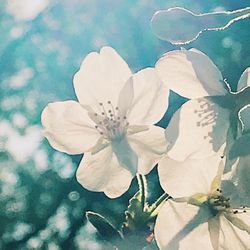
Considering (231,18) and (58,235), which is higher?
(231,18)

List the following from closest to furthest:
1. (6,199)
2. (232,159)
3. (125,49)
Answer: (232,159) < (125,49) < (6,199)

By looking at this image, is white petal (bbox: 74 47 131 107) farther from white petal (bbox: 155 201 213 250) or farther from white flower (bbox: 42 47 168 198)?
white petal (bbox: 155 201 213 250)

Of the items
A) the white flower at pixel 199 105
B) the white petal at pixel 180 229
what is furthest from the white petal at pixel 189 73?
the white petal at pixel 180 229

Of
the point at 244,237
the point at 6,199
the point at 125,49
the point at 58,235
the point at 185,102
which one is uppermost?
the point at 185,102

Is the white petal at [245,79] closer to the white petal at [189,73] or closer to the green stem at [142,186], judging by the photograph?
the white petal at [189,73]

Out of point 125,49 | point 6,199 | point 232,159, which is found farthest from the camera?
point 6,199

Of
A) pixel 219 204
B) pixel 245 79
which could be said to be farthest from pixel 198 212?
pixel 245 79

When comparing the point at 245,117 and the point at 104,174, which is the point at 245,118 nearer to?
the point at 245,117

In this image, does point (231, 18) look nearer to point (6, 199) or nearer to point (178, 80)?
point (178, 80)

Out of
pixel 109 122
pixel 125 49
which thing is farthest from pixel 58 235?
pixel 109 122
